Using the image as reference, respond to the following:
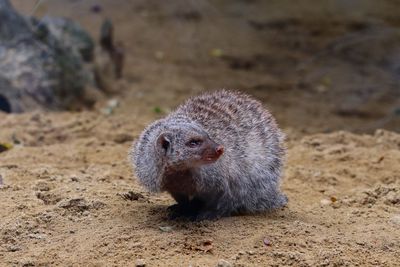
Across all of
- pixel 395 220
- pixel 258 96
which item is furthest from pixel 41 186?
pixel 258 96

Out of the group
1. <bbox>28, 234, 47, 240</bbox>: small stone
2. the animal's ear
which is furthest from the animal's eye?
<bbox>28, 234, 47, 240</bbox>: small stone

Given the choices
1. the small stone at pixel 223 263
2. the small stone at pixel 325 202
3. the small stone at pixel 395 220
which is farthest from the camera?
the small stone at pixel 325 202

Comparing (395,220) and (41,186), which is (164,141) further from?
(395,220)

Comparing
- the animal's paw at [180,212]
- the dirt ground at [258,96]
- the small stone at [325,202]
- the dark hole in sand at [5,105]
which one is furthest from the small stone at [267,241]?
the dark hole in sand at [5,105]

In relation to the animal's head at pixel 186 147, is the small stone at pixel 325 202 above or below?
below

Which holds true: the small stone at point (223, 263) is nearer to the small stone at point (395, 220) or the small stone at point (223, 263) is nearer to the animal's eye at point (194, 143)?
the animal's eye at point (194, 143)

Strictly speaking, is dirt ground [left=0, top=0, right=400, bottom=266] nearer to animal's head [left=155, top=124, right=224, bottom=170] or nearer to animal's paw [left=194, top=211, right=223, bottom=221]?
animal's paw [left=194, top=211, right=223, bottom=221]

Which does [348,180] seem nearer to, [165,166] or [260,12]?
[165,166]
